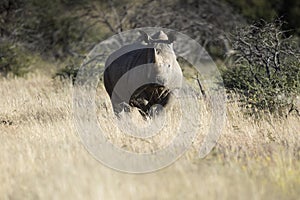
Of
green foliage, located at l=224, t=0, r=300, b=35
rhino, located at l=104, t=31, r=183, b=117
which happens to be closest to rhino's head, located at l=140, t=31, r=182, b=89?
rhino, located at l=104, t=31, r=183, b=117

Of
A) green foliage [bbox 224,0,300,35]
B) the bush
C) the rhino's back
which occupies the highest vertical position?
the rhino's back

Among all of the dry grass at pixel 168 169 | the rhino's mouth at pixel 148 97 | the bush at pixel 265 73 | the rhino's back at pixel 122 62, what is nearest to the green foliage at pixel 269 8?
the bush at pixel 265 73

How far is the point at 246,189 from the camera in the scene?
5078 mm

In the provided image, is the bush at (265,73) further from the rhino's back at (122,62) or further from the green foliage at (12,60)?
the green foliage at (12,60)

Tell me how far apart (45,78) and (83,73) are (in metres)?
2.29

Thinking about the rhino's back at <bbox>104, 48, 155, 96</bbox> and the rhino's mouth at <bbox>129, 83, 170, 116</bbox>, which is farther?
the rhino's mouth at <bbox>129, 83, 170, 116</bbox>

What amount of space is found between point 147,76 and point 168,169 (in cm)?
284

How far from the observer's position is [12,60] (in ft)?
61.4

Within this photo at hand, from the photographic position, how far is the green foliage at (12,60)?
60.3ft

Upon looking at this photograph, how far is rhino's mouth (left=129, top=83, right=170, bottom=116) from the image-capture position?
8.73m

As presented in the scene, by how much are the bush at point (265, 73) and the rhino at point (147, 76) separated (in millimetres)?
1366

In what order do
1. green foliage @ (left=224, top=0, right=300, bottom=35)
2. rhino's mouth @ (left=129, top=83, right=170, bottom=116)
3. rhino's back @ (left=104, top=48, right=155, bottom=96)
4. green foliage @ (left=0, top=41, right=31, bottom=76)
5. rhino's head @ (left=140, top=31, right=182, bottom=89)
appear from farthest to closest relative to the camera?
1. green foliage @ (left=224, top=0, right=300, bottom=35)
2. green foliage @ (left=0, top=41, right=31, bottom=76)
3. rhino's mouth @ (left=129, top=83, right=170, bottom=116)
4. rhino's back @ (left=104, top=48, right=155, bottom=96)
5. rhino's head @ (left=140, top=31, right=182, bottom=89)

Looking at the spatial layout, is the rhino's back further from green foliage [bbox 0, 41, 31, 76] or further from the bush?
green foliage [bbox 0, 41, 31, 76]

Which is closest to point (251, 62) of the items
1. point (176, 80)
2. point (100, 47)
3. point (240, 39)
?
point (240, 39)
